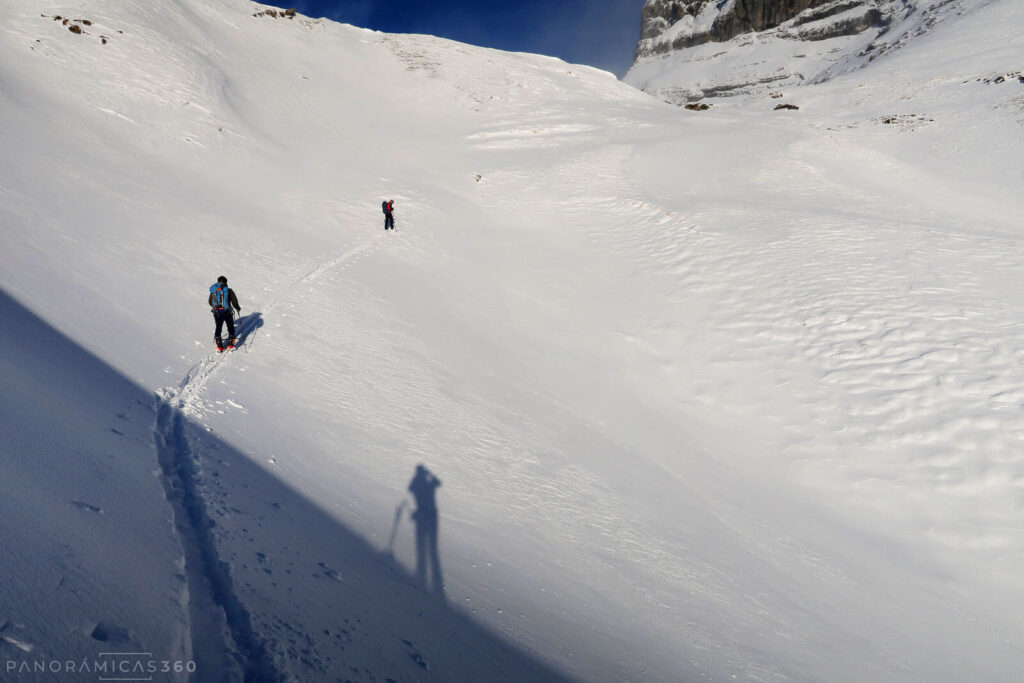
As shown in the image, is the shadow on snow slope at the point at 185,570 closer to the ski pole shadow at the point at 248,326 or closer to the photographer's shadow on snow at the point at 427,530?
the photographer's shadow on snow at the point at 427,530

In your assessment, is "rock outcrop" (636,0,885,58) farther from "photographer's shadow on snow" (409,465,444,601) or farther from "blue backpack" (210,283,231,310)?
"photographer's shadow on snow" (409,465,444,601)

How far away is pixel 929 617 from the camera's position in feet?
17.6

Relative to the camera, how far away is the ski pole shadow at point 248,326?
851 centimetres

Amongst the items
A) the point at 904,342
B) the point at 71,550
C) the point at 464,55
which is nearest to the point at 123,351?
the point at 71,550

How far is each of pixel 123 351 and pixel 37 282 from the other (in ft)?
7.85

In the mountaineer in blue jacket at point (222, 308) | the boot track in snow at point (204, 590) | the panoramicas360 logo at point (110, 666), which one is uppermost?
the mountaineer in blue jacket at point (222, 308)

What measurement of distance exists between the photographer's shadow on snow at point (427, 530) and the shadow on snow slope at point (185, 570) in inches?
6.6

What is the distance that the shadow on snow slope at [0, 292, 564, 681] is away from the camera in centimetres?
257

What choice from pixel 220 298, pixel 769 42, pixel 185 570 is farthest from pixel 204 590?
pixel 769 42

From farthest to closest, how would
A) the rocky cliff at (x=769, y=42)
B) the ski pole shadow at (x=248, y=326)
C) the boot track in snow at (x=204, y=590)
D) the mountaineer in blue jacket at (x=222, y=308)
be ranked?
the rocky cliff at (x=769, y=42) < the ski pole shadow at (x=248, y=326) < the mountaineer in blue jacket at (x=222, y=308) < the boot track in snow at (x=204, y=590)

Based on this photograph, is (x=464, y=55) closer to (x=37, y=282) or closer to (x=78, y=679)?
(x=37, y=282)

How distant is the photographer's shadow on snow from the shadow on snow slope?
17cm

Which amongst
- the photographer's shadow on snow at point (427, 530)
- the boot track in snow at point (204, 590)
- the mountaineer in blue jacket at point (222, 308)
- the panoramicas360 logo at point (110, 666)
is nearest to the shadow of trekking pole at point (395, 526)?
the photographer's shadow on snow at point (427, 530)

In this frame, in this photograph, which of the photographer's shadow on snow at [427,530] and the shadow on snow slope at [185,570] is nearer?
the shadow on snow slope at [185,570]
